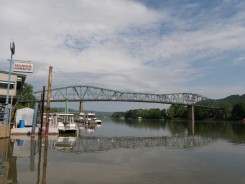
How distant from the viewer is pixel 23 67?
45.9 m

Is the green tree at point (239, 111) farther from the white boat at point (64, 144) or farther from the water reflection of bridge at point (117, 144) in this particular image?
the white boat at point (64, 144)

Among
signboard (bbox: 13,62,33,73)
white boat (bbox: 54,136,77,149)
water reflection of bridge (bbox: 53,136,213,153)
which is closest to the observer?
white boat (bbox: 54,136,77,149)

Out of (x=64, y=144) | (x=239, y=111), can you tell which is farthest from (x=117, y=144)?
(x=239, y=111)

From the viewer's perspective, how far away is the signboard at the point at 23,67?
4497 cm

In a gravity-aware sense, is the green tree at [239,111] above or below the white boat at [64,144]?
above

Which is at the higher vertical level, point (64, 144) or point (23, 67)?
point (23, 67)

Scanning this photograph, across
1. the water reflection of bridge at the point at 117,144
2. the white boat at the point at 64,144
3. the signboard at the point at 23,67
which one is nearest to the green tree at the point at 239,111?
the water reflection of bridge at the point at 117,144

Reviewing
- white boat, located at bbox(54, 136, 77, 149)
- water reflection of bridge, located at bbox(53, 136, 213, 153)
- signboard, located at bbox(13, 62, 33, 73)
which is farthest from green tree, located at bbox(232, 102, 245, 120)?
white boat, located at bbox(54, 136, 77, 149)

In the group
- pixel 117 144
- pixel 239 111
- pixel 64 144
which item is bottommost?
pixel 117 144

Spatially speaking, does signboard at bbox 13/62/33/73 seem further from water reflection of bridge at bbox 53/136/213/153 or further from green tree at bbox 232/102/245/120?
green tree at bbox 232/102/245/120

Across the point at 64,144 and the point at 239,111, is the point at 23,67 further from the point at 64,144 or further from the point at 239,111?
the point at 239,111

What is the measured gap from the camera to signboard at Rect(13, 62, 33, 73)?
4497 cm

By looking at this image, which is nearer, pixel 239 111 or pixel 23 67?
pixel 23 67

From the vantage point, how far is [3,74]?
50.3 metres
